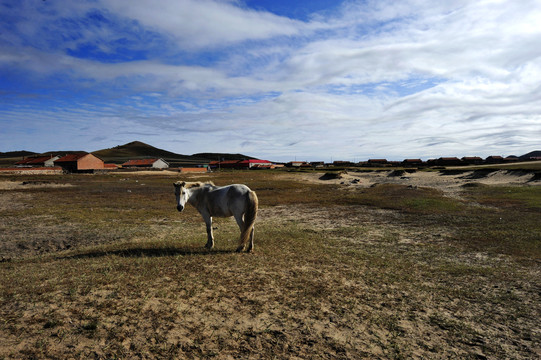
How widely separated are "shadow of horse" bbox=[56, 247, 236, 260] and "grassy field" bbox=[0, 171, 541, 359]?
0.25 ft

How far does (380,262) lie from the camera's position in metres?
11.5

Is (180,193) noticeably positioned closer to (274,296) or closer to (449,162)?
(274,296)

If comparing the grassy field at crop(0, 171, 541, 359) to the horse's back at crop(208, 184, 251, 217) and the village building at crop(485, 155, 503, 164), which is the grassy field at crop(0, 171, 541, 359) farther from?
the village building at crop(485, 155, 503, 164)

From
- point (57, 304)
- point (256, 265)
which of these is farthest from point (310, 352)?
point (57, 304)

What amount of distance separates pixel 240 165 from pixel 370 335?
141722 millimetres

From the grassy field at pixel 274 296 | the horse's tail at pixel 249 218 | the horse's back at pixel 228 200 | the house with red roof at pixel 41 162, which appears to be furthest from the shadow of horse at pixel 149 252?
the house with red roof at pixel 41 162

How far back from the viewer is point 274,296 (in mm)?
7723

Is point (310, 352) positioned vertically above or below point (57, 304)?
below

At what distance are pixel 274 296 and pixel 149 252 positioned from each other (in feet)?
20.6

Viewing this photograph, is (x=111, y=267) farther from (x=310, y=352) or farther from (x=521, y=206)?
(x=521, y=206)

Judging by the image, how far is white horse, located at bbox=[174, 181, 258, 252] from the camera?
11672mm

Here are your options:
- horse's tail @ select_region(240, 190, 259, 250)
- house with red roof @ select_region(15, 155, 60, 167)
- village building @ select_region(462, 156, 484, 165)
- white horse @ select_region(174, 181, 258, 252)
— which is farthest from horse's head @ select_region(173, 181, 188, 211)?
village building @ select_region(462, 156, 484, 165)

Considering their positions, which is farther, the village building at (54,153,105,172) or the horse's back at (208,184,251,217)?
the village building at (54,153,105,172)

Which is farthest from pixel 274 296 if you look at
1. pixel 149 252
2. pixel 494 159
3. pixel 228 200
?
pixel 494 159
